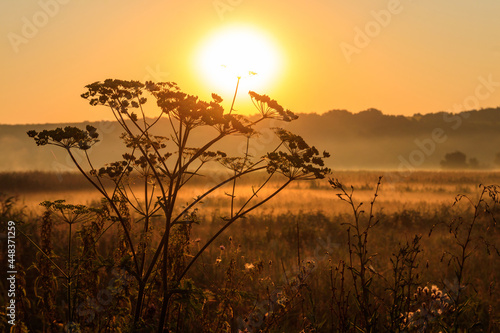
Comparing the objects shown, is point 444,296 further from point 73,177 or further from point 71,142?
point 73,177

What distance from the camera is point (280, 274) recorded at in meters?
9.88

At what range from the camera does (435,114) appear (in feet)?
514

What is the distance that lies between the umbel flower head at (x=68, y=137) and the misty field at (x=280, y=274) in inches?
25.1

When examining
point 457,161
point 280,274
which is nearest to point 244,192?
point 280,274

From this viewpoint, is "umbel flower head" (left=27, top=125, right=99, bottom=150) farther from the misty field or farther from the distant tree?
the distant tree

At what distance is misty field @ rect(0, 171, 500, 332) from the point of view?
445 centimetres

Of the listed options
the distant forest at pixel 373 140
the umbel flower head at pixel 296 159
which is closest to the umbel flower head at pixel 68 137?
the umbel flower head at pixel 296 159

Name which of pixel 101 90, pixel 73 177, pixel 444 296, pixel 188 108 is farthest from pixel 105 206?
pixel 73 177

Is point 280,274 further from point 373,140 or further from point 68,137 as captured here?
point 373,140

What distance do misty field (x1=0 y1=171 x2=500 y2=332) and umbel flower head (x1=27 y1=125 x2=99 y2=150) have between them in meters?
0.64

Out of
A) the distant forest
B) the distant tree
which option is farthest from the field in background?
the distant forest

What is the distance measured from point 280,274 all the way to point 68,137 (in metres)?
6.29

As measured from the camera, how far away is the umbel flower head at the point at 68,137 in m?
4.34

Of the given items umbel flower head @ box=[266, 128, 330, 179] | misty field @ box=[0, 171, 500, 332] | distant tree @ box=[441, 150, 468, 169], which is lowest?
misty field @ box=[0, 171, 500, 332]
